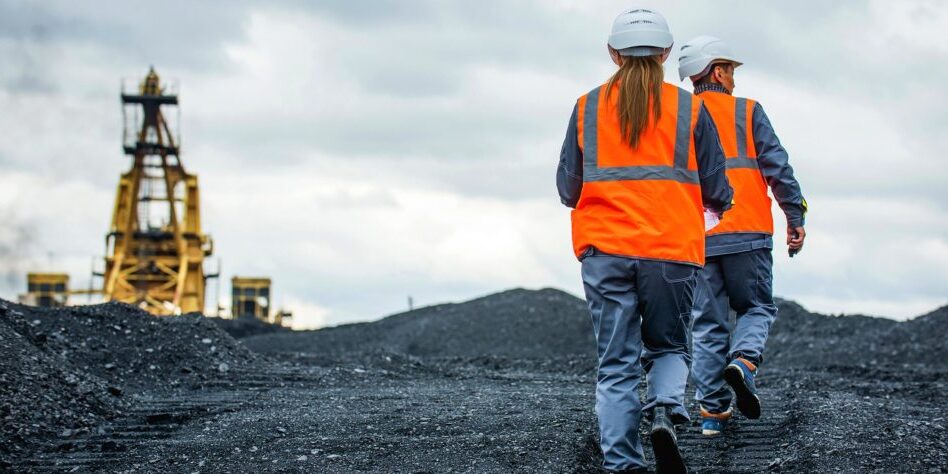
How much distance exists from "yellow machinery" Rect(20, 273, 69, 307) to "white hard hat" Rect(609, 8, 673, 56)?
95.3 ft

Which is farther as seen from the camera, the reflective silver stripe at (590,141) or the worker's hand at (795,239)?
the worker's hand at (795,239)

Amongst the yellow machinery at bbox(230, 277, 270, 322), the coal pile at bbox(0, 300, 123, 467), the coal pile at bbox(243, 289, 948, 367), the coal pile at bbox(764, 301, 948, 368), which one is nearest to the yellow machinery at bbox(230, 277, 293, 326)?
the yellow machinery at bbox(230, 277, 270, 322)

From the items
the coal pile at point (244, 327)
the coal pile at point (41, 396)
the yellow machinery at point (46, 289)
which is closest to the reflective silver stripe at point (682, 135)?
the coal pile at point (41, 396)

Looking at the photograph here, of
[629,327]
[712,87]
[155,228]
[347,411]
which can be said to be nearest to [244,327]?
[155,228]

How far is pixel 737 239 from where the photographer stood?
691 centimetres

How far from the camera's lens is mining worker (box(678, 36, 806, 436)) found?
6914 millimetres

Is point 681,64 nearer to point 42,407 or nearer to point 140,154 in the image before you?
point 42,407

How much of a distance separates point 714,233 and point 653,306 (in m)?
1.76

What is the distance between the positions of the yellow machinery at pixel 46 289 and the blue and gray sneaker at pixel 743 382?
2799cm

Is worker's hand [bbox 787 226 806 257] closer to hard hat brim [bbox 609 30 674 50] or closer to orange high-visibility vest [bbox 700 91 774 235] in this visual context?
orange high-visibility vest [bbox 700 91 774 235]

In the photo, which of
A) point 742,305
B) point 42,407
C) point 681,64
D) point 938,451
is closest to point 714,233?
point 742,305

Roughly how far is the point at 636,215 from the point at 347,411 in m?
3.70

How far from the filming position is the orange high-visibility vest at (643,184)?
5254 millimetres

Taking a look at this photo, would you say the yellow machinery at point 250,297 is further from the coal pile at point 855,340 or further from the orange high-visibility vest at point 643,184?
the orange high-visibility vest at point 643,184
